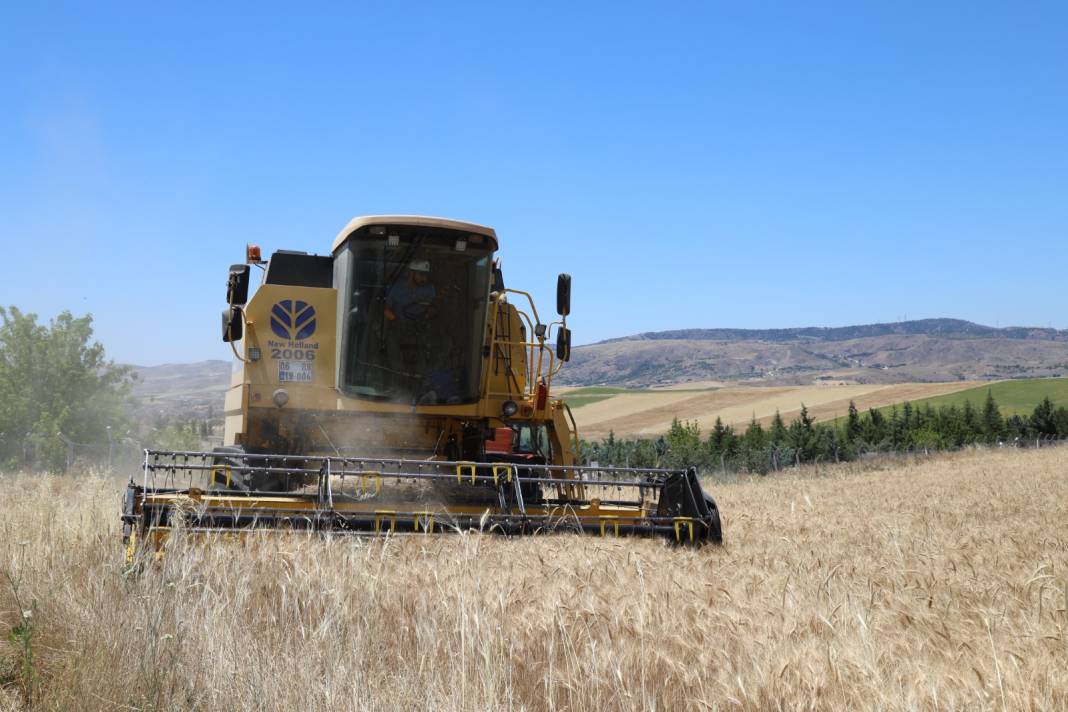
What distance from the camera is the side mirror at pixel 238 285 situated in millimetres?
9070

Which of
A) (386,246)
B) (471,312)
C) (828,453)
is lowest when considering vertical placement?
(828,453)

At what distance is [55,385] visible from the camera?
3909cm

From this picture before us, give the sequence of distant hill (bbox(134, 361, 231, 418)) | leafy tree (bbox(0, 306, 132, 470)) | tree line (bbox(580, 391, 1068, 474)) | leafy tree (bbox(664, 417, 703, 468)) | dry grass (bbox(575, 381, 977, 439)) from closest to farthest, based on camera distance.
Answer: leafy tree (bbox(0, 306, 132, 470)) → distant hill (bbox(134, 361, 231, 418)) → leafy tree (bbox(664, 417, 703, 468)) → tree line (bbox(580, 391, 1068, 474)) → dry grass (bbox(575, 381, 977, 439))

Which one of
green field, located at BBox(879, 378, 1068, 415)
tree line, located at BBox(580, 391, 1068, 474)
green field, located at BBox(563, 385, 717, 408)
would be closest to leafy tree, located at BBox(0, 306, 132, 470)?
tree line, located at BBox(580, 391, 1068, 474)

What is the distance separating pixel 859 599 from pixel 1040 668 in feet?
4.25

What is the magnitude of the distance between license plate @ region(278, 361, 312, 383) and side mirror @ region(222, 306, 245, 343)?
1.65ft

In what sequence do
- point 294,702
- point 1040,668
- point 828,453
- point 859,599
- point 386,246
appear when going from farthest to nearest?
1. point 828,453
2. point 386,246
3. point 859,599
4. point 294,702
5. point 1040,668

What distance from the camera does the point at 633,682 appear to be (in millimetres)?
3365

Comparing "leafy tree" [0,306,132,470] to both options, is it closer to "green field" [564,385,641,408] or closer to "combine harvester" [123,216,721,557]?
"combine harvester" [123,216,721,557]

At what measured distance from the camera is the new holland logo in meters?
9.49

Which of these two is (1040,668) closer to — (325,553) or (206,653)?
(206,653)

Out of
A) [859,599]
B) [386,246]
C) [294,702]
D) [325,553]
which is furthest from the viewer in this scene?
[386,246]

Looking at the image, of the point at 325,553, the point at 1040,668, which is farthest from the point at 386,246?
the point at 1040,668

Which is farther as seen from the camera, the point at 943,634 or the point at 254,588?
the point at 254,588
